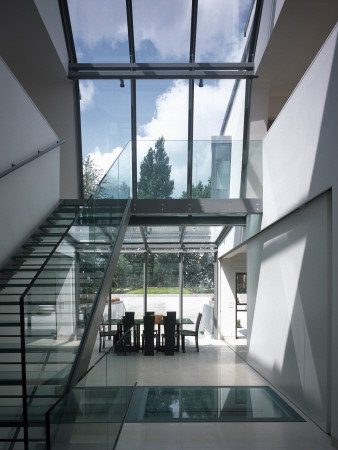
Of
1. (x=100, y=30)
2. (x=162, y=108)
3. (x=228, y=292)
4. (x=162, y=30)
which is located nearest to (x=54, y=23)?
(x=100, y=30)

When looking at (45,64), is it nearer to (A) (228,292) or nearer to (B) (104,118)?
(B) (104,118)

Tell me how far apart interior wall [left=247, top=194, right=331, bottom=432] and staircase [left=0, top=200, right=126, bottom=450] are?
2.85m

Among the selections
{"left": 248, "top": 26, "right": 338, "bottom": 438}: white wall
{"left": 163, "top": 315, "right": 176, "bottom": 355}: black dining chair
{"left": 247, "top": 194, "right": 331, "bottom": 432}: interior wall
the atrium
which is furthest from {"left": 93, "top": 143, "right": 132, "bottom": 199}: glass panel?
{"left": 163, "top": 315, "right": 176, "bottom": 355}: black dining chair

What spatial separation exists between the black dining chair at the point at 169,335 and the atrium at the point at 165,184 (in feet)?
1.69

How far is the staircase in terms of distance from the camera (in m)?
3.25

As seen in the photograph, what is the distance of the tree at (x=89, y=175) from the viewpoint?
1098cm

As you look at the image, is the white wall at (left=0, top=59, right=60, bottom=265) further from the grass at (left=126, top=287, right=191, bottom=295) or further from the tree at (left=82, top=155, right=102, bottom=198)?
the grass at (left=126, top=287, right=191, bottom=295)

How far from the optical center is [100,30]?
9711mm

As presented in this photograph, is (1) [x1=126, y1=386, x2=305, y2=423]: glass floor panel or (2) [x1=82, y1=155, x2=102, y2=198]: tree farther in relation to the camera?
(2) [x1=82, y1=155, x2=102, y2=198]: tree

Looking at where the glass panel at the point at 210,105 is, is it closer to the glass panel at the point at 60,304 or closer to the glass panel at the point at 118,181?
the glass panel at the point at 118,181

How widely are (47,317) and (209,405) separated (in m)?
3.83

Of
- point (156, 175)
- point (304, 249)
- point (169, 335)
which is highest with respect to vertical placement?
point (156, 175)

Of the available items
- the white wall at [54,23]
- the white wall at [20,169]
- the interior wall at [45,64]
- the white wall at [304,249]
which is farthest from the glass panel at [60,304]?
the white wall at [54,23]

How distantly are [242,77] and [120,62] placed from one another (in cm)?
289
